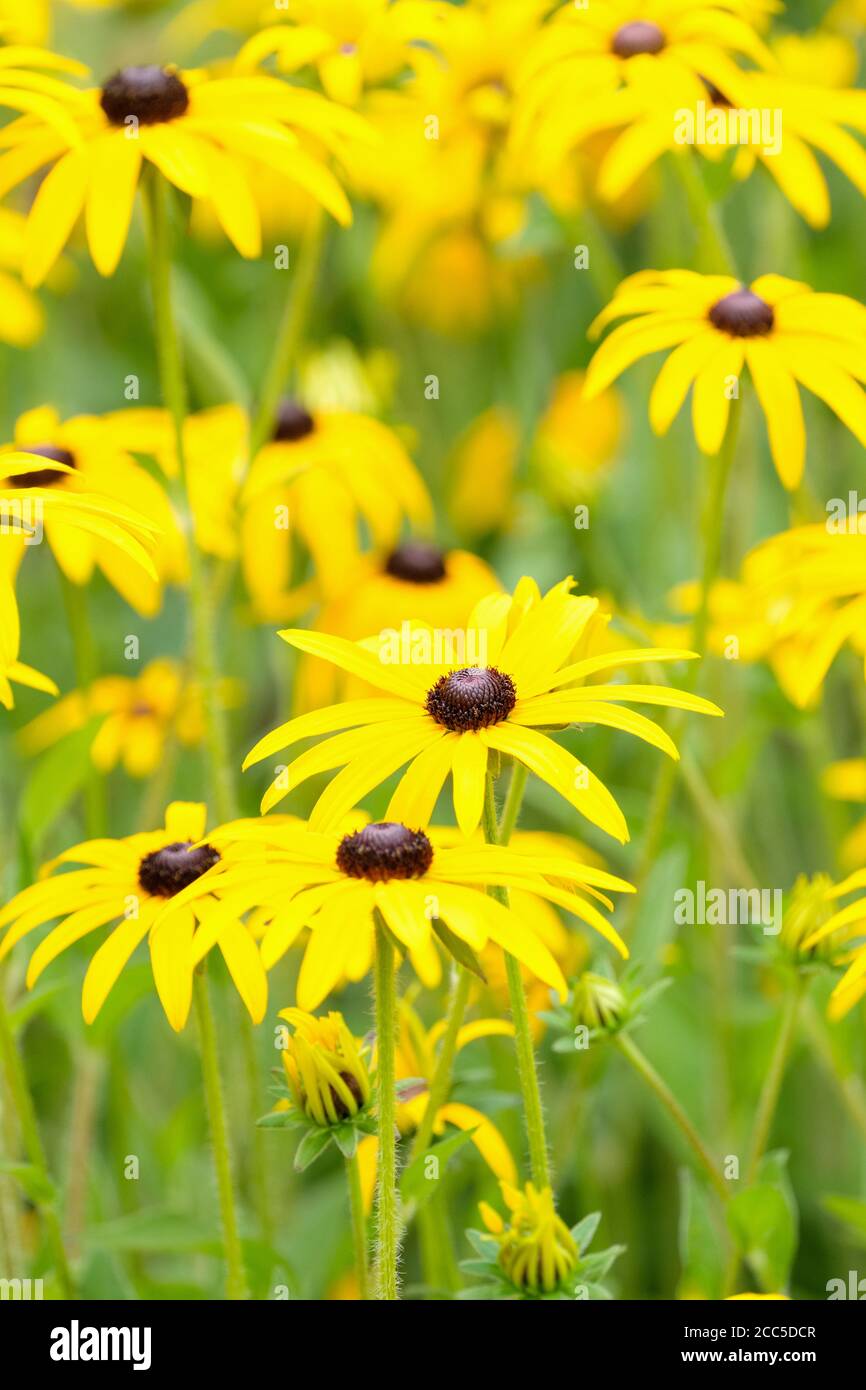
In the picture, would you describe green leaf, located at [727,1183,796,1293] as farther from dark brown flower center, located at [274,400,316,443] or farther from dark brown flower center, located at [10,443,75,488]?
dark brown flower center, located at [274,400,316,443]

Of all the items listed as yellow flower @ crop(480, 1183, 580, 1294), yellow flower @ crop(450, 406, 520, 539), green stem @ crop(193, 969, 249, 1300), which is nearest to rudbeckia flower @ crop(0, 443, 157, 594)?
green stem @ crop(193, 969, 249, 1300)

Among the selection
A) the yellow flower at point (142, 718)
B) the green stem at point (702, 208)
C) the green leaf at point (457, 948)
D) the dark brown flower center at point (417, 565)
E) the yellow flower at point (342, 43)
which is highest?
the yellow flower at point (342, 43)

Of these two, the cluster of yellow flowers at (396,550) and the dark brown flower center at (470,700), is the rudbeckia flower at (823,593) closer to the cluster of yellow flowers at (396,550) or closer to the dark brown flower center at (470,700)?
the cluster of yellow flowers at (396,550)

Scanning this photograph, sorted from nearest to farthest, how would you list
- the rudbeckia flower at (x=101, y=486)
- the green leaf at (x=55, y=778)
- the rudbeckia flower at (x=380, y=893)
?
the rudbeckia flower at (x=380, y=893) < the green leaf at (x=55, y=778) < the rudbeckia flower at (x=101, y=486)

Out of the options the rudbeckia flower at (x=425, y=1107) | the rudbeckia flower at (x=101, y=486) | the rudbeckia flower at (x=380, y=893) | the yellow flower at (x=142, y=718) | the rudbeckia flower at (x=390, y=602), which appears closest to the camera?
the rudbeckia flower at (x=380, y=893)

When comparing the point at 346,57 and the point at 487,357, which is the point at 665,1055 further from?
the point at 487,357

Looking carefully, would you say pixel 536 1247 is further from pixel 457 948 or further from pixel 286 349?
pixel 286 349

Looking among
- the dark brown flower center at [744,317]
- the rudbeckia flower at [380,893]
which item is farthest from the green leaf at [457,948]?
the dark brown flower center at [744,317]
